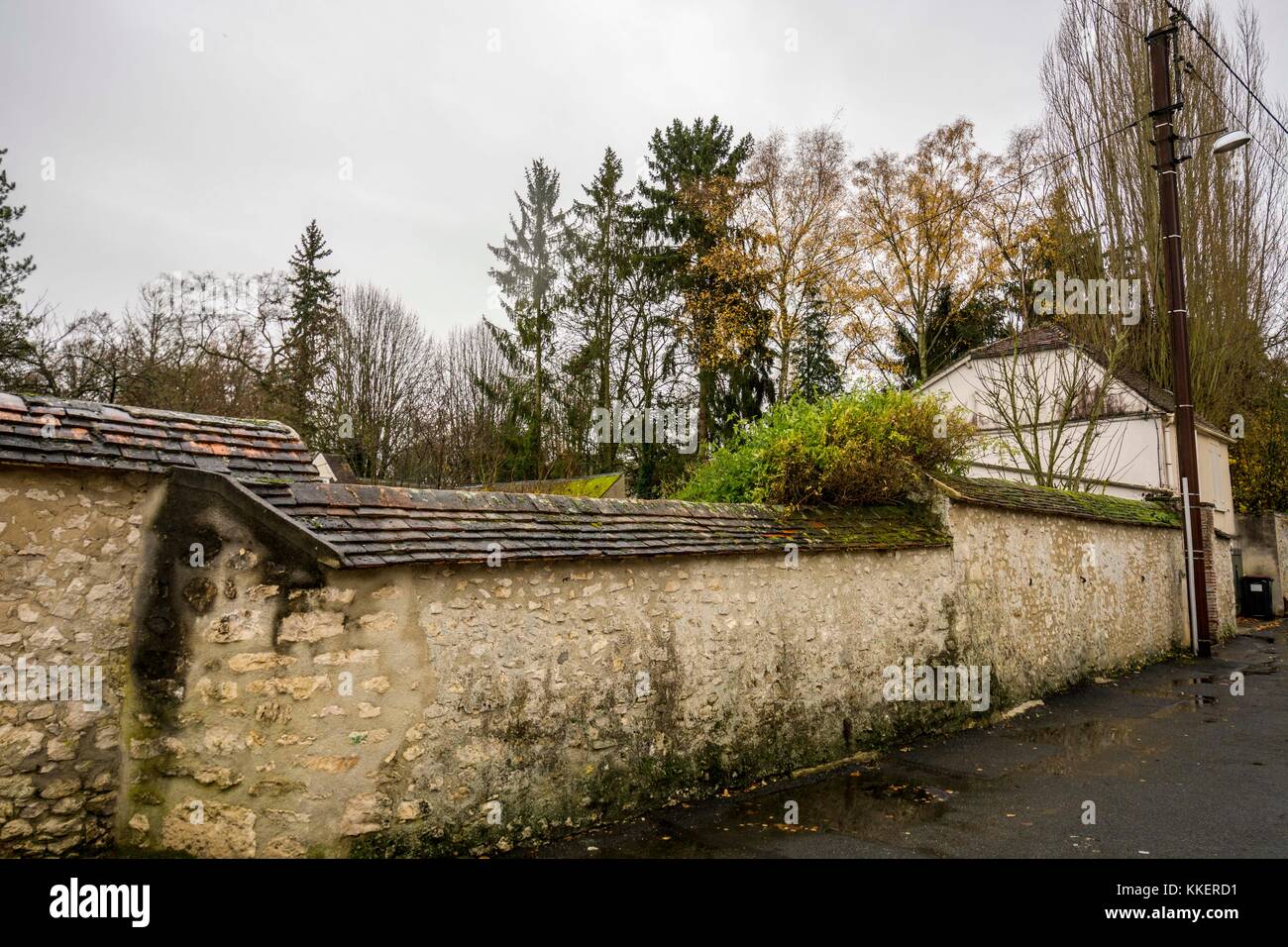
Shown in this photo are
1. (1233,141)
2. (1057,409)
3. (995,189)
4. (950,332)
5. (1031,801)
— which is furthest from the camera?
(950,332)

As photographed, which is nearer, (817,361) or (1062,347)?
(1062,347)

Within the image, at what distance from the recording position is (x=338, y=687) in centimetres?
489

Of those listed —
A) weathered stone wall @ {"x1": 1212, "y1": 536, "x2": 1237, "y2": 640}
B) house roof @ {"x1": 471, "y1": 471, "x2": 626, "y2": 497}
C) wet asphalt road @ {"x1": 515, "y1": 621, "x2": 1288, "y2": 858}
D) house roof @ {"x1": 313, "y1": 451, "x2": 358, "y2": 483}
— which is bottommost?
wet asphalt road @ {"x1": 515, "y1": 621, "x2": 1288, "y2": 858}

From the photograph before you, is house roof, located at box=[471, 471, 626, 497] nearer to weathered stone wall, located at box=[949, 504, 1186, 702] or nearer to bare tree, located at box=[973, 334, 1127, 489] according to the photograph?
bare tree, located at box=[973, 334, 1127, 489]

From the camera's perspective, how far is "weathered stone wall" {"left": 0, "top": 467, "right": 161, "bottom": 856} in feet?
14.5

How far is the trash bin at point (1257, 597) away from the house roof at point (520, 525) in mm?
18389

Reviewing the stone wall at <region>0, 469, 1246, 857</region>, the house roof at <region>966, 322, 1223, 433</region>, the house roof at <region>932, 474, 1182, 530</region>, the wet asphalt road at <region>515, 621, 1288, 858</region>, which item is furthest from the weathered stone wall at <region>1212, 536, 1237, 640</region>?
the stone wall at <region>0, 469, 1246, 857</region>

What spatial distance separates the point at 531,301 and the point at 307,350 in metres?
7.22

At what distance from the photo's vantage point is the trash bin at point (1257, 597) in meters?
20.8

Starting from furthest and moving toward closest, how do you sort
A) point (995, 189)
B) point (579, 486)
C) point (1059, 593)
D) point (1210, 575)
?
point (995, 189) < point (579, 486) < point (1210, 575) < point (1059, 593)

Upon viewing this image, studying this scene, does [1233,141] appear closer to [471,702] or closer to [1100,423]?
[1100,423]

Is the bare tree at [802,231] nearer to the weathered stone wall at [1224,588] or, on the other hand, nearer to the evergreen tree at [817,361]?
the evergreen tree at [817,361]

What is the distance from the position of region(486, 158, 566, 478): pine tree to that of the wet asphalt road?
1744 cm

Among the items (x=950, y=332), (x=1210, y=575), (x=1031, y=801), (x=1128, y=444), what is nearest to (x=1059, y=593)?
(x=1031, y=801)
